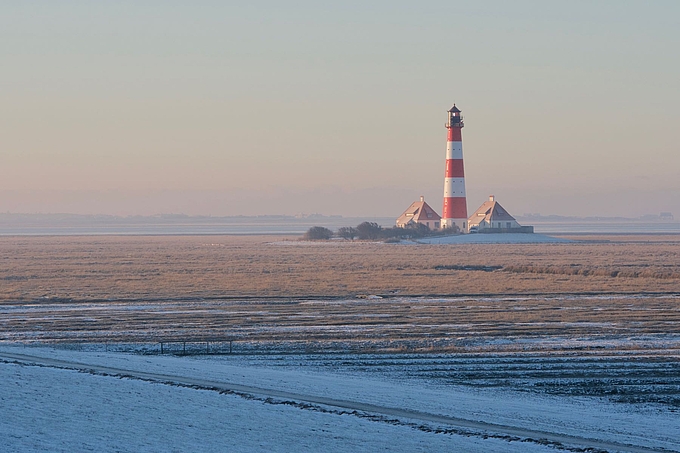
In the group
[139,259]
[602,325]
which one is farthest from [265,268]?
[602,325]

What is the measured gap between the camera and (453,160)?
8644 centimetres

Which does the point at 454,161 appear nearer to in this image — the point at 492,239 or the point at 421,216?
the point at 492,239

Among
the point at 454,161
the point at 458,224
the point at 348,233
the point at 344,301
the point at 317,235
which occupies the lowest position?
the point at 344,301

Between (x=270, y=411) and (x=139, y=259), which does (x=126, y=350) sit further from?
(x=139, y=259)

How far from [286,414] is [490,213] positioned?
3625 inches

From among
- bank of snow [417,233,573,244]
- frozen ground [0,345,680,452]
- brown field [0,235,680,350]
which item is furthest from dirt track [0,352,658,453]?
bank of snow [417,233,573,244]

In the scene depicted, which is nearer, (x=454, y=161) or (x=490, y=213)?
(x=454, y=161)

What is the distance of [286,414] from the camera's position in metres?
13.5

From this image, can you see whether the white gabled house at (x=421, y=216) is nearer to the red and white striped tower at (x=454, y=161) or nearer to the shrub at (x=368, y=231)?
the shrub at (x=368, y=231)

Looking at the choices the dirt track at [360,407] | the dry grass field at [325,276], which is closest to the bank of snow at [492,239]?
the dry grass field at [325,276]

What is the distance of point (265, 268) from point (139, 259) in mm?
14937

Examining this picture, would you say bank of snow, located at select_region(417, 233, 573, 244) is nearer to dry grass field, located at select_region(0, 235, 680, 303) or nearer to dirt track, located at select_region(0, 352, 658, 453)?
dry grass field, located at select_region(0, 235, 680, 303)

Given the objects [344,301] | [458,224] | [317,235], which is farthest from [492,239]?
[344,301]

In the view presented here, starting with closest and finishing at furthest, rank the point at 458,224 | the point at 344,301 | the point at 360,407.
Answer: the point at 360,407
the point at 344,301
the point at 458,224
